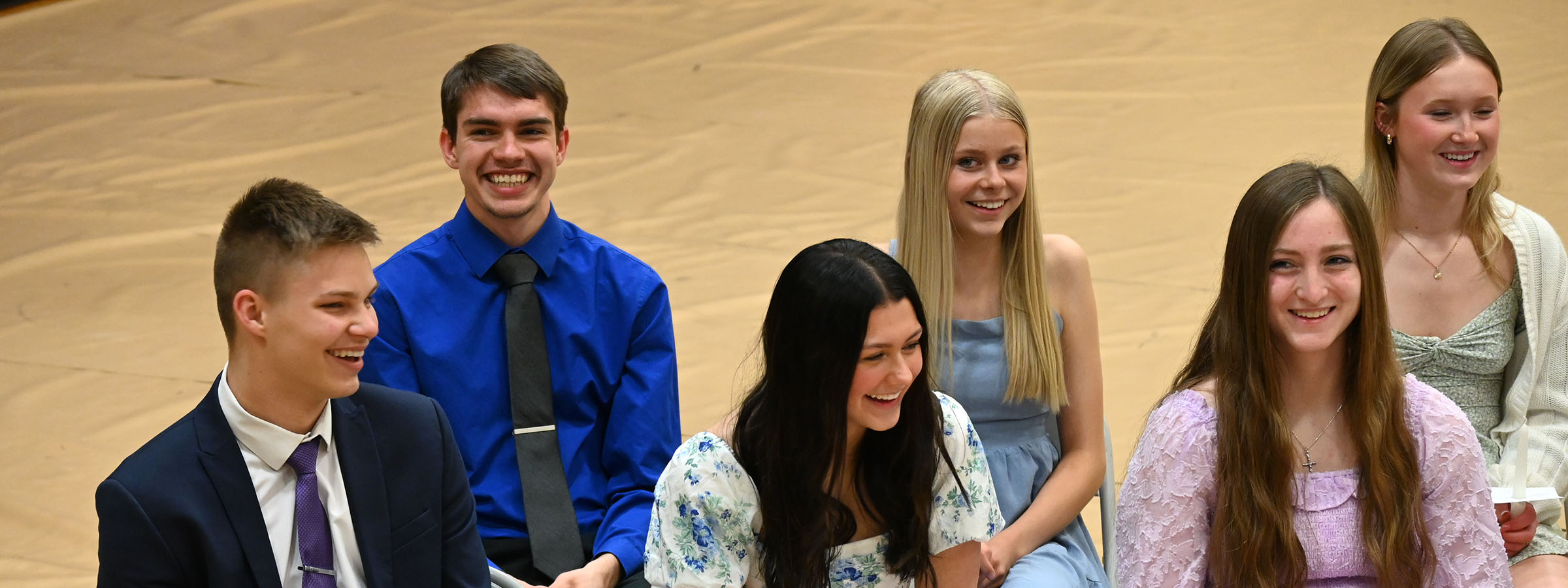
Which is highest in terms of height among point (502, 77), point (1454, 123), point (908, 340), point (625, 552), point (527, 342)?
point (502, 77)

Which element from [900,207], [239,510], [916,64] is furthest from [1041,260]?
[916,64]

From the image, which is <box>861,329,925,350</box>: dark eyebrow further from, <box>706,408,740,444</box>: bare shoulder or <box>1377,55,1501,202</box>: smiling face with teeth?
<box>1377,55,1501,202</box>: smiling face with teeth

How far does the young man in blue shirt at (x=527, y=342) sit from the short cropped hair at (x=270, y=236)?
0.65m

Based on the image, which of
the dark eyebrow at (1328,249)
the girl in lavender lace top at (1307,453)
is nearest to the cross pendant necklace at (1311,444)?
the girl in lavender lace top at (1307,453)

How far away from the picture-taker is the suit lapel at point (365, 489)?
2.20 metres

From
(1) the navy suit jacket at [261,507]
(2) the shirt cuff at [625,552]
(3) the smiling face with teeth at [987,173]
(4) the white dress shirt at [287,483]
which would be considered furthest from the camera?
(3) the smiling face with teeth at [987,173]

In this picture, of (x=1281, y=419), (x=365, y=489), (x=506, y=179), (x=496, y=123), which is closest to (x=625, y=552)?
(x=365, y=489)

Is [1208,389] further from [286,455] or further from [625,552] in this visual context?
[286,455]

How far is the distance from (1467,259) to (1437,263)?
0.20 feet

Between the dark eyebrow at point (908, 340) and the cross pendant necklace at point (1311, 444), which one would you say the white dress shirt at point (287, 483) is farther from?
the cross pendant necklace at point (1311, 444)

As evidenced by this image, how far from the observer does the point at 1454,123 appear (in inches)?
116

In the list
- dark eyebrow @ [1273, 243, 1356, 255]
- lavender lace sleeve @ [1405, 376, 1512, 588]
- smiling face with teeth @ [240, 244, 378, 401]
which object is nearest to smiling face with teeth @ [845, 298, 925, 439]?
dark eyebrow @ [1273, 243, 1356, 255]

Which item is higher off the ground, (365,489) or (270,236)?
(270,236)

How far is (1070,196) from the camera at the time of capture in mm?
7105
